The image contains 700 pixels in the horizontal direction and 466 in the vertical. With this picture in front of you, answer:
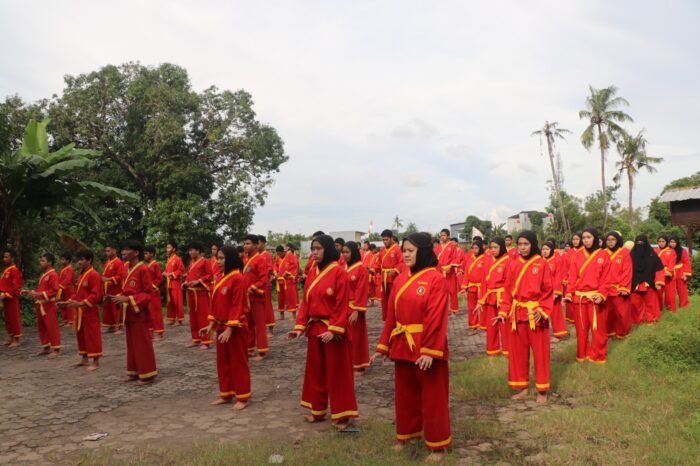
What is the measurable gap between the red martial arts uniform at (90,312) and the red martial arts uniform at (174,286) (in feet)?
13.8

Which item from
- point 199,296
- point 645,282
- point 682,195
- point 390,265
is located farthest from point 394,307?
point 682,195

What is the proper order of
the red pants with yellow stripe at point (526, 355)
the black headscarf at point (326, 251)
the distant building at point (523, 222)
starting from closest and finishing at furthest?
the black headscarf at point (326, 251), the red pants with yellow stripe at point (526, 355), the distant building at point (523, 222)

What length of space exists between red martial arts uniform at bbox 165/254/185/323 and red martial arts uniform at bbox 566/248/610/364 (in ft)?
31.4

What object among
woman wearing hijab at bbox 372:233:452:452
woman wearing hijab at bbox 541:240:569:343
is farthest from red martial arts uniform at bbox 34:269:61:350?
woman wearing hijab at bbox 541:240:569:343

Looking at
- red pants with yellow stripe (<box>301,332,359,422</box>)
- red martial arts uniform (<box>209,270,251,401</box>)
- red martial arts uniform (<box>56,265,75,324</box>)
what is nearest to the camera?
red pants with yellow stripe (<box>301,332,359,422</box>)

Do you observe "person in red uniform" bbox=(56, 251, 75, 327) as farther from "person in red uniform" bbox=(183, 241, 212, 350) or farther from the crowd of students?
"person in red uniform" bbox=(183, 241, 212, 350)

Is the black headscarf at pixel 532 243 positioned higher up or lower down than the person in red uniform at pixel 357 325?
higher up

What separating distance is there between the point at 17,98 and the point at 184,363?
43.3 ft

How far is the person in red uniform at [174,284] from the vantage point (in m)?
13.4

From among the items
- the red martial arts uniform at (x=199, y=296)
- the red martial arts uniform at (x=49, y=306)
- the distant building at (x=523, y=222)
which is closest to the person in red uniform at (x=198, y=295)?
the red martial arts uniform at (x=199, y=296)

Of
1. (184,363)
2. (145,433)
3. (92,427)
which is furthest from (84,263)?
(145,433)

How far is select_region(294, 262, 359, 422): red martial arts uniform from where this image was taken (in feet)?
18.5

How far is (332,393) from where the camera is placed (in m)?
5.63

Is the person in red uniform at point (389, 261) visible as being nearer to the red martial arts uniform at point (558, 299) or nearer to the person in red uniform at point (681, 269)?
the red martial arts uniform at point (558, 299)
